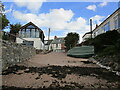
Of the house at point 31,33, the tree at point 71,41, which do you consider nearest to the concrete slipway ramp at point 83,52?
the tree at point 71,41

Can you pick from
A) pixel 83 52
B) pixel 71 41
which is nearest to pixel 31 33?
pixel 71 41

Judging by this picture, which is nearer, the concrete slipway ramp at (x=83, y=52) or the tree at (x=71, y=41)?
the concrete slipway ramp at (x=83, y=52)

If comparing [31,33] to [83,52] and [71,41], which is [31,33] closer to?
[71,41]

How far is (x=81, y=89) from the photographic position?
143 inches

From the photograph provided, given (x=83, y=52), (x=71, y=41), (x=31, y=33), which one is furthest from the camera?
(x=31, y=33)

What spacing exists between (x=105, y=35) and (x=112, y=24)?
5.25m

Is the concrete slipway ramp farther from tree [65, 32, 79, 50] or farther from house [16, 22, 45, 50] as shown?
house [16, 22, 45, 50]

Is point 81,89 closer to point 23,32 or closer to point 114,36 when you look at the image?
point 114,36

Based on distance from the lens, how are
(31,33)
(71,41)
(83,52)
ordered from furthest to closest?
(31,33) → (71,41) → (83,52)

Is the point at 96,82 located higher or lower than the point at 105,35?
lower

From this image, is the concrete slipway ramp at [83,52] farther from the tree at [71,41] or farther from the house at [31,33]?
the house at [31,33]

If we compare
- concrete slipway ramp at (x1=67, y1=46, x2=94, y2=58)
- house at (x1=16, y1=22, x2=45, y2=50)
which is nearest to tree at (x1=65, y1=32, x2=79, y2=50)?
house at (x1=16, y1=22, x2=45, y2=50)

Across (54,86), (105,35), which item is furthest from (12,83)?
(105,35)

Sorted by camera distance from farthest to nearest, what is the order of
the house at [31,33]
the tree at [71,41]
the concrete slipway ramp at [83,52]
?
1. the house at [31,33]
2. the tree at [71,41]
3. the concrete slipway ramp at [83,52]
